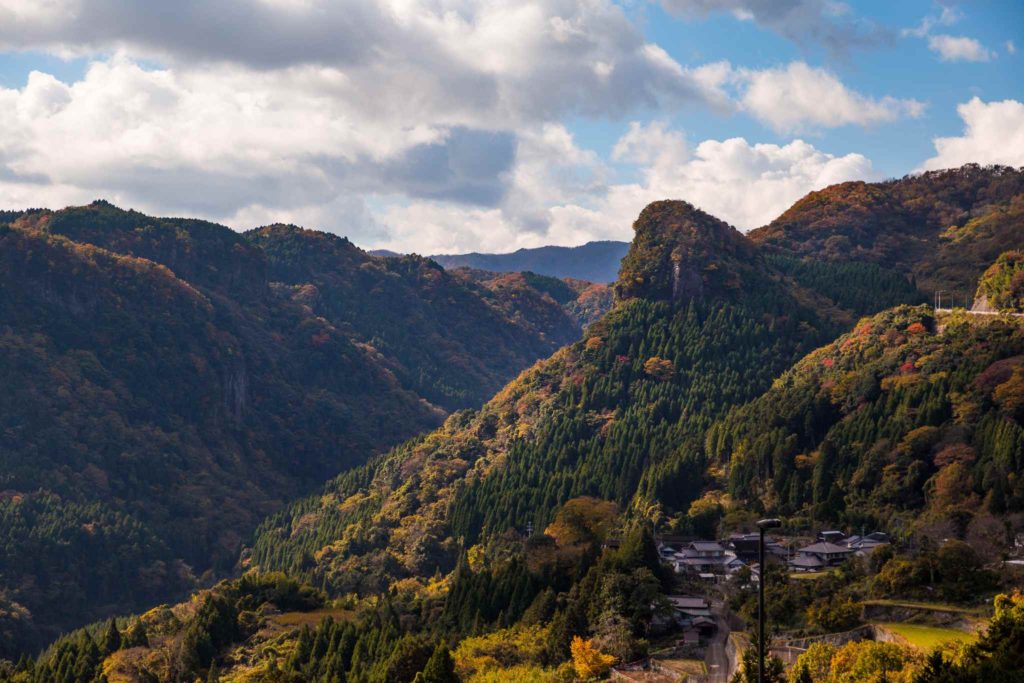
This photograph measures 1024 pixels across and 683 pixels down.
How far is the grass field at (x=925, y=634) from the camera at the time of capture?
53062 mm

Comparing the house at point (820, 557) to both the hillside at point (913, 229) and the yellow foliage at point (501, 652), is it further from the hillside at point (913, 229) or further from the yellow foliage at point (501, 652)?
the hillside at point (913, 229)

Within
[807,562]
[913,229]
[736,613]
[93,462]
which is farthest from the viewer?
[913,229]

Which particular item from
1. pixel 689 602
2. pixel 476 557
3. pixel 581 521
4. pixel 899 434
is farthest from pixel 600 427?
pixel 689 602

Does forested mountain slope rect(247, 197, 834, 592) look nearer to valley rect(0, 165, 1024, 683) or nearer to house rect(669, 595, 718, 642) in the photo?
valley rect(0, 165, 1024, 683)

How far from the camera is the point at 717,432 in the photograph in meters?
107

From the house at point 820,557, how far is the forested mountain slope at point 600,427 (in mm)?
22652

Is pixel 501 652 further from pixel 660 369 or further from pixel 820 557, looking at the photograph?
pixel 660 369

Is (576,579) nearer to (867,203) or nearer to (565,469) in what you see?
(565,469)

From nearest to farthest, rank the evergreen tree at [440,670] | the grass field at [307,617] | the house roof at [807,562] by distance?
the evergreen tree at [440,670] → the house roof at [807,562] → the grass field at [307,617]

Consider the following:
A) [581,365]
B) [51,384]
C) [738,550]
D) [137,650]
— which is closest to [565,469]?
[581,365]

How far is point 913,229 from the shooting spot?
625ft

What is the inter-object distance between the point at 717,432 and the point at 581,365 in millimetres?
33349

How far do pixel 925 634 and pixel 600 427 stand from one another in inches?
2708

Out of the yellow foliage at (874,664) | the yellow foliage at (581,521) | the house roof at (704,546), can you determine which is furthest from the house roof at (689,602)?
the yellow foliage at (874,664)
